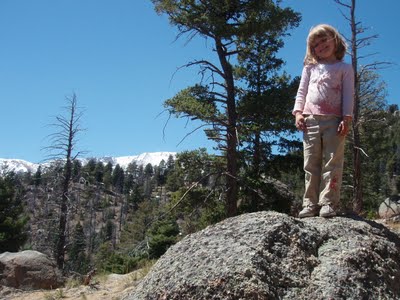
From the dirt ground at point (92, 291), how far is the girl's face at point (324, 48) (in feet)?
12.8

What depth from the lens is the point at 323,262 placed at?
9.79 feet

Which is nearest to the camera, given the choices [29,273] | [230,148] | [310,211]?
[310,211]

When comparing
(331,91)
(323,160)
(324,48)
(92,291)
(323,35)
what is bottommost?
(92,291)

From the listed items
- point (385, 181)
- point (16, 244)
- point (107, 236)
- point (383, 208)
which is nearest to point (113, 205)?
point (107, 236)

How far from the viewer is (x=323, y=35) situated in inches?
160

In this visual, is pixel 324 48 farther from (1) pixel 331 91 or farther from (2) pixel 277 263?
(2) pixel 277 263

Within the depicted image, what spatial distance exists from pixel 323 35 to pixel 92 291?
16.7 feet

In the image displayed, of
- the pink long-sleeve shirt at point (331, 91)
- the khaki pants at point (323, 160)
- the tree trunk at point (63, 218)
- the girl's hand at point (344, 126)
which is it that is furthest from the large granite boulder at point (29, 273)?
the tree trunk at point (63, 218)

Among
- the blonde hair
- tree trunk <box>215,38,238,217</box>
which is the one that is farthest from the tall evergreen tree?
the blonde hair

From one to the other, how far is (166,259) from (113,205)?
458 feet

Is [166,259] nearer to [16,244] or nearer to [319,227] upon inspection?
[319,227]

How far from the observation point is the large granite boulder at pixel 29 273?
8016 mm

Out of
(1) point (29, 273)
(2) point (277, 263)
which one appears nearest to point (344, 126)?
(2) point (277, 263)

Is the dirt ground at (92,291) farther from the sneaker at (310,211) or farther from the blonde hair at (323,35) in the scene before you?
the blonde hair at (323,35)
